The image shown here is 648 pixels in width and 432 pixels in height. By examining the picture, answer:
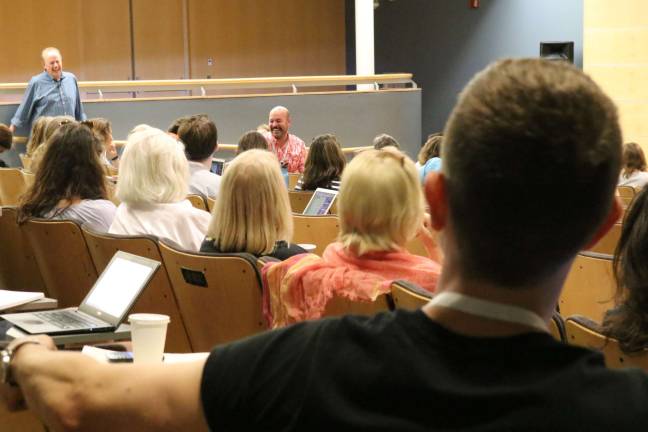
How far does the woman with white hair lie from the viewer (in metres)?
4.45

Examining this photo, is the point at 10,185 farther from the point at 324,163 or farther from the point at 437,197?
the point at 437,197

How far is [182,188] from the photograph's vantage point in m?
4.54

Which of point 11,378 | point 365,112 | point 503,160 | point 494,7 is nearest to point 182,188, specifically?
point 11,378

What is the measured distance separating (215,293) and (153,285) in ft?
1.52

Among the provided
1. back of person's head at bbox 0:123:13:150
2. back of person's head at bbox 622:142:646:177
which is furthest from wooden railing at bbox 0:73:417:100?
back of person's head at bbox 622:142:646:177

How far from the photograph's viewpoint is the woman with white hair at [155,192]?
4445 mm

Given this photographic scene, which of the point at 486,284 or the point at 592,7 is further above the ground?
the point at 592,7

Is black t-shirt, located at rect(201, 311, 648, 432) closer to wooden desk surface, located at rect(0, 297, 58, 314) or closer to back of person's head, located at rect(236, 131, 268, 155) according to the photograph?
wooden desk surface, located at rect(0, 297, 58, 314)

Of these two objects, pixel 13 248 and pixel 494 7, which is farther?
pixel 494 7

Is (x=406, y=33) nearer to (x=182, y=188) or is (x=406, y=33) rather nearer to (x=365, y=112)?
(x=365, y=112)

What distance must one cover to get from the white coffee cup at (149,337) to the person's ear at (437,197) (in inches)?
54.6

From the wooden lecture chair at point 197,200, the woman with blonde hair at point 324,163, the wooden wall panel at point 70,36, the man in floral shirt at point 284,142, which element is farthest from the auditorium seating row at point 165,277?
the wooden wall panel at point 70,36

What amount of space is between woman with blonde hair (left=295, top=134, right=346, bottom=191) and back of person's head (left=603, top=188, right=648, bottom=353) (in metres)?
4.12

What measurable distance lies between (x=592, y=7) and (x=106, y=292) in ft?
40.6
